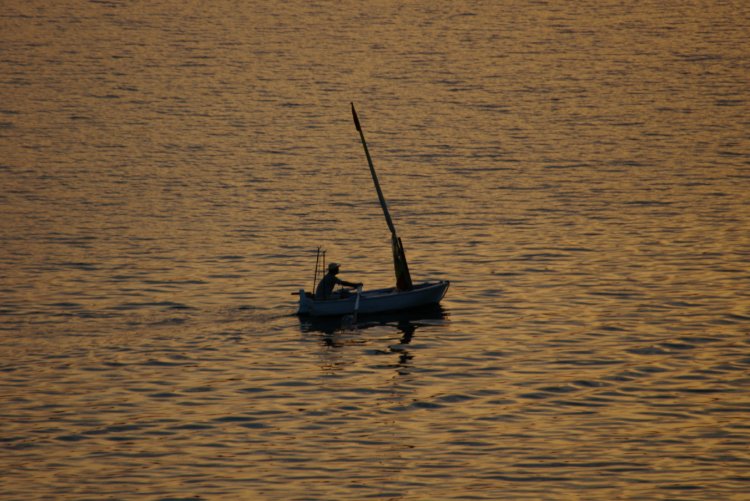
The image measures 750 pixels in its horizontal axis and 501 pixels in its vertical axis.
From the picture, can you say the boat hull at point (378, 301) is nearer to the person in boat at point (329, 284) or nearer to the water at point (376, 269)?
the person in boat at point (329, 284)

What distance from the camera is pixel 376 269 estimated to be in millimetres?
64312

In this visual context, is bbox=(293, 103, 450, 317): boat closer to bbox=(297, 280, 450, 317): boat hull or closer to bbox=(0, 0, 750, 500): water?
bbox=(297, 280, 450, 317): boat hull

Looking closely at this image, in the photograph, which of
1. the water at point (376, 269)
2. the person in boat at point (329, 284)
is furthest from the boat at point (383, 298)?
the water at point (376, 269)

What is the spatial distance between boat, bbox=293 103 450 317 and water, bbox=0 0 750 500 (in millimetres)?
767

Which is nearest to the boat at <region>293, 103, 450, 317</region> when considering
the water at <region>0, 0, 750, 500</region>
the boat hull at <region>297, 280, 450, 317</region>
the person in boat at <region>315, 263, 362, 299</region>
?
the boat hull at <region>297, 280, 450, 317</region>

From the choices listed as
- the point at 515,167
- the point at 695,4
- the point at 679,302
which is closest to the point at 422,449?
the point at 679,302

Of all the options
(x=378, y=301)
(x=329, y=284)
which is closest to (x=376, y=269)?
(x=378, y=301)

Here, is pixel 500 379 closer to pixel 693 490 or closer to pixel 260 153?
pixel 693 490

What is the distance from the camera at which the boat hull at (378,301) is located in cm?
5466

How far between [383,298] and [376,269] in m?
9.22

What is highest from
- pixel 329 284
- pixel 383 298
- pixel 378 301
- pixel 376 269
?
pixel 376 269

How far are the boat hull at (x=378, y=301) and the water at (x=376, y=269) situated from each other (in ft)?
2.44

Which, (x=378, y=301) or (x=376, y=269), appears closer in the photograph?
(x=378, y=301)

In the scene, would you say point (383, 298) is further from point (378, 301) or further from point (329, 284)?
point (329, 284)
